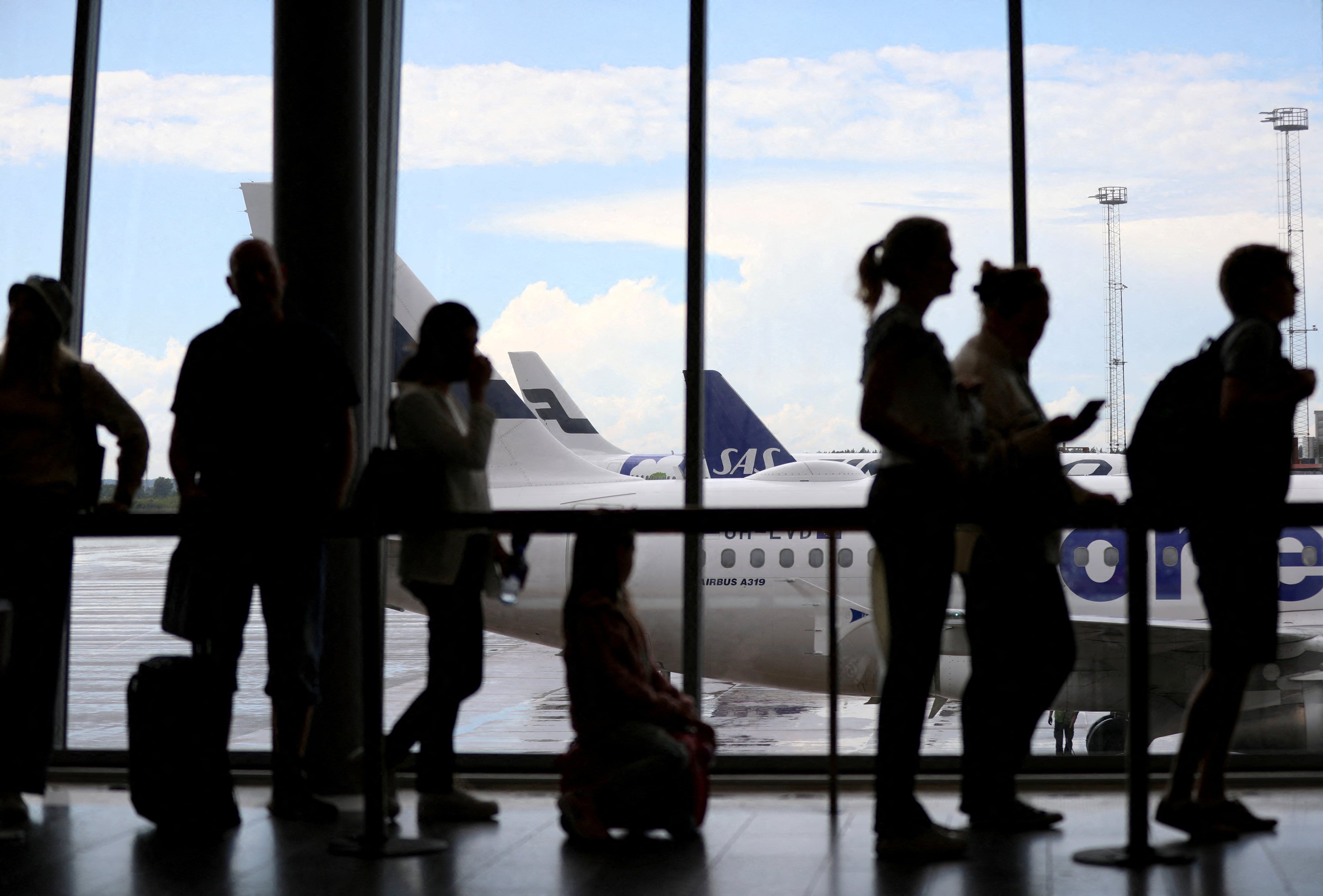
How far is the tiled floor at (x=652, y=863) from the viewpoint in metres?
2.17

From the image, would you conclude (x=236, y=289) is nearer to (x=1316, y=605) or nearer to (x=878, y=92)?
(x=878, y=92)

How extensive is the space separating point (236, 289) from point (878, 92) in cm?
240

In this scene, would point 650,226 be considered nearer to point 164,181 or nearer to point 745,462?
point 164,181

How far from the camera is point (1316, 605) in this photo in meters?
7.66

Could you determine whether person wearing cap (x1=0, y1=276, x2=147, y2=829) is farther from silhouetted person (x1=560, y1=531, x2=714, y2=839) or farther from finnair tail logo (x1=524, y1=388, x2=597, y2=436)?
finnair tail logo (x1=524, y1=388, x2=597, y2=436)

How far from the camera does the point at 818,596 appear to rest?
666 cm

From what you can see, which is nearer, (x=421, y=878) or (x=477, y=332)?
(x=421, y=878)

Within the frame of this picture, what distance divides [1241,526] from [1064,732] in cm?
156

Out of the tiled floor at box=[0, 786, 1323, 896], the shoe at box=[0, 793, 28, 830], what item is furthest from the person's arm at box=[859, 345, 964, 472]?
the shoe at box=[0, 793, 28, 830]

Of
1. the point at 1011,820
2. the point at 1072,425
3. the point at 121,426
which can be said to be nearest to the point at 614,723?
the point at 1011,820

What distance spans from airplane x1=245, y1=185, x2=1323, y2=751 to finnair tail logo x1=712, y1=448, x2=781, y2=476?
0.14 m

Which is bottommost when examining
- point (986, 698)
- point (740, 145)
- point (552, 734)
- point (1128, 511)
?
point (552, 734)

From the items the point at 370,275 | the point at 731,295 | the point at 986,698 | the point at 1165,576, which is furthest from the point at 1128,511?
the point at 1165,576

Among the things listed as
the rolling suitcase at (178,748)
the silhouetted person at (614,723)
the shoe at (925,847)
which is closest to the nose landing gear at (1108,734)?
the shoe at (925,847)
